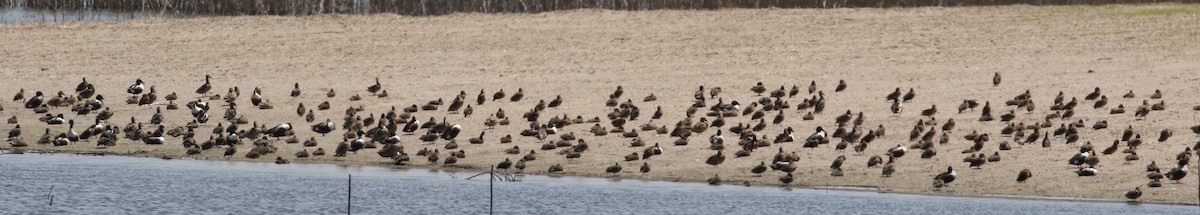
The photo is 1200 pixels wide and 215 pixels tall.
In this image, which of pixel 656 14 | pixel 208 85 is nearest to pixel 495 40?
pixel 656 14

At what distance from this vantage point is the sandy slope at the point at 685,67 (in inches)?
1171

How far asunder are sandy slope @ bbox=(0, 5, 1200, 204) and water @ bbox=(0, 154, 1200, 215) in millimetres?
837

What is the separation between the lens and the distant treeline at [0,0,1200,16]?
50281mm

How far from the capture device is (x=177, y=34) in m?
47.3

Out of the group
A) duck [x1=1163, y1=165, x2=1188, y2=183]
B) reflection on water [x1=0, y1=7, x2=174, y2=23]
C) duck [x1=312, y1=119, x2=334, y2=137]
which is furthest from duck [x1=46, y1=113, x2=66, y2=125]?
duck [x1=1163, y1=165, x2=1188, y2=183]

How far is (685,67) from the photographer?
135ft

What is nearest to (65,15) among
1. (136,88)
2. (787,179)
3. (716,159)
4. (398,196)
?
(136,88)

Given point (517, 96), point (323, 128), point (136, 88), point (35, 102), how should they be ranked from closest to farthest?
point (323, 128) → point (35, 102) → point (517, 96) → point (136, 88)

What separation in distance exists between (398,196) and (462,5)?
952 inches

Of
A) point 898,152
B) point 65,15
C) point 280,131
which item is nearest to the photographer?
point 898,152

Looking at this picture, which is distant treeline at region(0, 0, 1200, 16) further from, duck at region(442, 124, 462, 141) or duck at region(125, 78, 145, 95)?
duck at region(442, 124, 462, 141)

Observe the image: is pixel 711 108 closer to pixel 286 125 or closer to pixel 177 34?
pixel 286 125

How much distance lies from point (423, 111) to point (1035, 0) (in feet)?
65.0

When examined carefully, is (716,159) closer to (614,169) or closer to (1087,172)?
(614,169)
